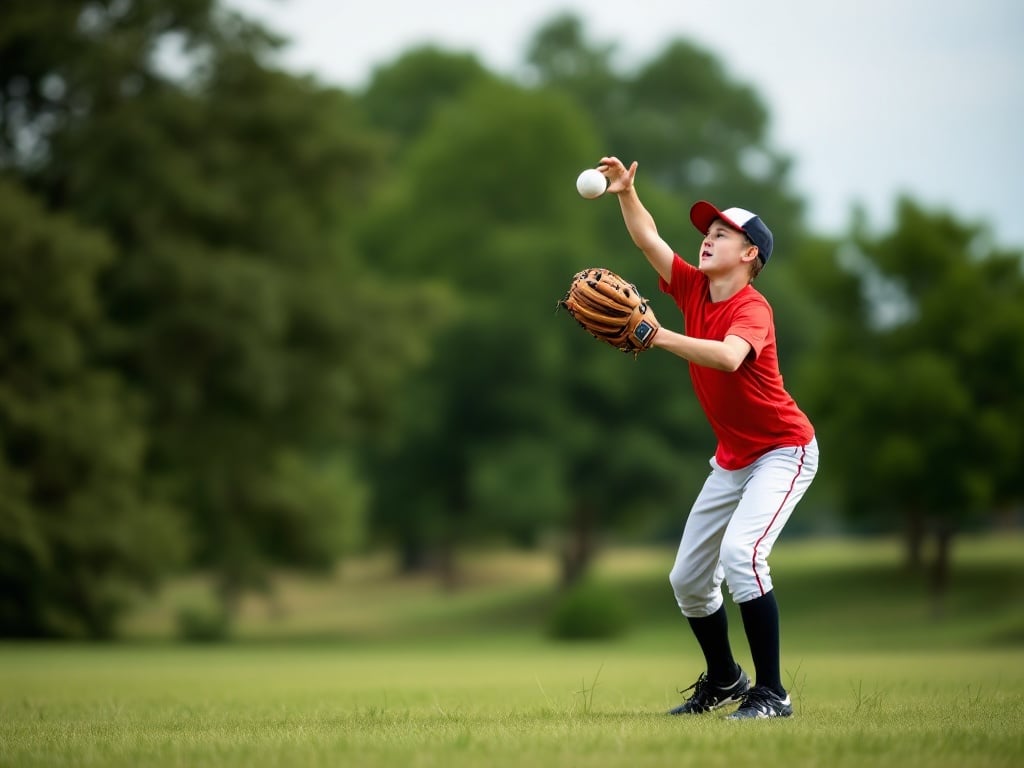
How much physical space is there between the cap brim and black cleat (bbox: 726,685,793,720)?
102 inches

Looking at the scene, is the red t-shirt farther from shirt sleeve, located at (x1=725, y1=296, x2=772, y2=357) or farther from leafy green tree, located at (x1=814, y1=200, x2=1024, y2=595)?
leafy green tree, located at (x1=814, y1=200, x2=1024, y2=595)

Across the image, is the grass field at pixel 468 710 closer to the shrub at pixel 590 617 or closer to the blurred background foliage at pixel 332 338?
the shrub at pixel 590 617

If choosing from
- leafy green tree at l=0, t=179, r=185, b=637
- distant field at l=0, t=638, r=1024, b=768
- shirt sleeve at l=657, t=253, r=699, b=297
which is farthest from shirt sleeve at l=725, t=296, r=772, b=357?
leafy green tree at l=0, t=179, r=185, b=637

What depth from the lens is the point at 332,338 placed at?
3030 cm

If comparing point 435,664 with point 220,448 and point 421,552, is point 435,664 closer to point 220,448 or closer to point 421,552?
point 220,448

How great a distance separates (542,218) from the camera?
4081 centimetres

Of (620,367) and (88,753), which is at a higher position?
(620,367)

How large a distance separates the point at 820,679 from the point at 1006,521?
A: 4966 centimetres

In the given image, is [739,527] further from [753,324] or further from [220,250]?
[220,250]

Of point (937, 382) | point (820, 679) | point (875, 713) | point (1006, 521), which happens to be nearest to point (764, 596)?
point (875, 713)

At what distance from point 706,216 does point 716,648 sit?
8.34 ft

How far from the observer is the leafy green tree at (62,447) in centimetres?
2425

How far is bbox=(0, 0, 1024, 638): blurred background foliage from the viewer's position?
86.2ft

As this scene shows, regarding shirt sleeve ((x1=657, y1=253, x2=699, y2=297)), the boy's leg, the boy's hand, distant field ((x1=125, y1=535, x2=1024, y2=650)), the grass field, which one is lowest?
distant field ((x1=125, y1=535, x2=1024, y2=650))
